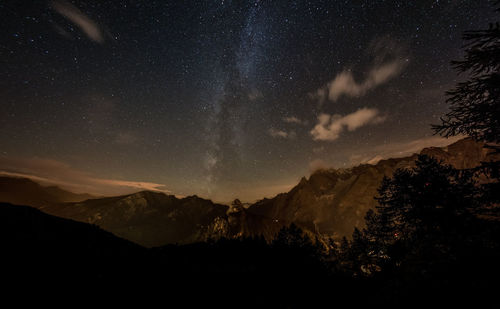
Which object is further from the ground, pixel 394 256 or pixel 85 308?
pixel 85 308

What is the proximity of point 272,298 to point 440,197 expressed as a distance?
54.4 ft

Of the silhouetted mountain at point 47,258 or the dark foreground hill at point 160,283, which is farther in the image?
the silhouetted mountain at point 47,258

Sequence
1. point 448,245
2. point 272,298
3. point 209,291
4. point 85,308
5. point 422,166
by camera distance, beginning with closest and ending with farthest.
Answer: point 85,308
point 448,245
point 209,291
point 272,298
point 422,166

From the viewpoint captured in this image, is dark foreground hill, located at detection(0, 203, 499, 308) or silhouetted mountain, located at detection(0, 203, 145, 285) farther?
silhouetted mountain, located at detection(0, 203, 145, 285)

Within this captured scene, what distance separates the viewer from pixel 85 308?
6230mm

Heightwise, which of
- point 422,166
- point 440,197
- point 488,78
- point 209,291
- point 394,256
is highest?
point 488,78

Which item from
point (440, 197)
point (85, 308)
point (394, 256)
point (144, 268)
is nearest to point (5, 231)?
point (144, 268)

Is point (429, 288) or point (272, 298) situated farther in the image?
point (272, 298)

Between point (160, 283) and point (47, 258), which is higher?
point (47, 258)

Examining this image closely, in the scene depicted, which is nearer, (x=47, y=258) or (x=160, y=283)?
(x=47, y=258)

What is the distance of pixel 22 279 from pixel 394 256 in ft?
101

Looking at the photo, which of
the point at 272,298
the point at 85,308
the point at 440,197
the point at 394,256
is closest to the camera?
the point at 85,308

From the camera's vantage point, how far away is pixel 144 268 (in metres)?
10.5

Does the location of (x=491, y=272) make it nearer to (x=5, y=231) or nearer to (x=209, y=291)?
(x=209, y=291)
